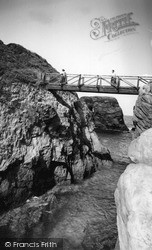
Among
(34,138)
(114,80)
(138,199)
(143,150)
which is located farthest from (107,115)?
(138,199)

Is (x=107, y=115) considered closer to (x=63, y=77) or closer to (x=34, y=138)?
(x=63, y=77)

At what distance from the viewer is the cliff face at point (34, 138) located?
1519cm

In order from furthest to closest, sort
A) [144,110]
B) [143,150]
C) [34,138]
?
[144,110] < [34,138] < [143,150]

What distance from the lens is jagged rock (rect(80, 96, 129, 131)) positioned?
78.7 meters

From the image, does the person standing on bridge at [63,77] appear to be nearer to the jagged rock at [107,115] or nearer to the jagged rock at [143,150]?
the jagged rock at [143,150]

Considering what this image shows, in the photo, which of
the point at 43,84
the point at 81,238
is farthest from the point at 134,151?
the point at 43,84

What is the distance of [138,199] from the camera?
18.5 feet

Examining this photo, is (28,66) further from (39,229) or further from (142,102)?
(39,229)

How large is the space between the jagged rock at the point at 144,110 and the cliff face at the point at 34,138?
6.97 m

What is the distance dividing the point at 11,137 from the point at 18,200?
498cm

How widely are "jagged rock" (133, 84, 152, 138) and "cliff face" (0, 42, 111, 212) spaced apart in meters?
6.97

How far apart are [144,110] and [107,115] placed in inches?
Result: 2454

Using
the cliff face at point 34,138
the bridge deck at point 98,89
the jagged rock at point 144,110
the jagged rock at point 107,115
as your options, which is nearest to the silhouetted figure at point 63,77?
the bridge deck at point 98,89

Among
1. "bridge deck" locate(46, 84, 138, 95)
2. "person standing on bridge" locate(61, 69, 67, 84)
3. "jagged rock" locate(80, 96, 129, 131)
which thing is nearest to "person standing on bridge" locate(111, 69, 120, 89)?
"bridge deck" locate(46, 84, 138, 95)
